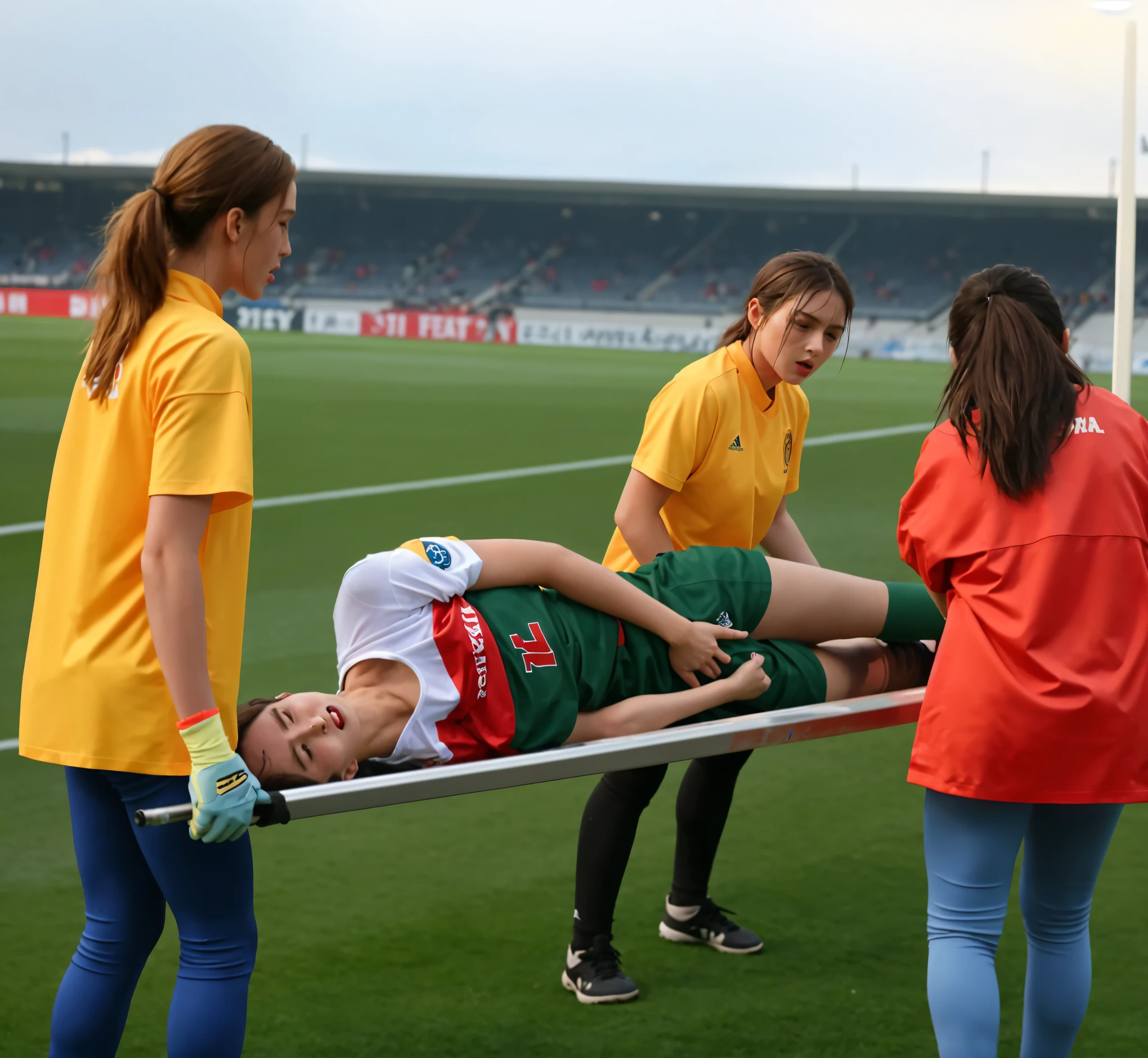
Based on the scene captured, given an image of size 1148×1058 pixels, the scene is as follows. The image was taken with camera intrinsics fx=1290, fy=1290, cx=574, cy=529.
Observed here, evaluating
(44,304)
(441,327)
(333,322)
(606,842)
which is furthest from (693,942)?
(44,304)

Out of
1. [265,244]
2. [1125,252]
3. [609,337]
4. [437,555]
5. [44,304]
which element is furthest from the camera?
[44,304]

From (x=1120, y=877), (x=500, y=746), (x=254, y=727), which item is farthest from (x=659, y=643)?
(x=1120, y=877)

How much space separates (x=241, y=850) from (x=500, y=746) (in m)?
0.78

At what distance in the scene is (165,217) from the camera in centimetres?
238

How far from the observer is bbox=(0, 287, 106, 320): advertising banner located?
46.5 meters

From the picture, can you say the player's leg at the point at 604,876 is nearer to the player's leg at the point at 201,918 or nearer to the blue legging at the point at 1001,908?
the blue legging at the point at 1001,908

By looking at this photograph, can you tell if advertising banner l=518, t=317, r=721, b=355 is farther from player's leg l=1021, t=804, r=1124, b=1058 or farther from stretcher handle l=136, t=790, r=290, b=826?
stretcher handle l=136, t=790, r=290, b=826

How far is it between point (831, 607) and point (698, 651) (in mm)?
432

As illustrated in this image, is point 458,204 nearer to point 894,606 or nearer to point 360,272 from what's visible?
point 360,272

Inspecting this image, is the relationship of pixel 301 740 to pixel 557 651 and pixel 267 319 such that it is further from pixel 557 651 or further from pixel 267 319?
pixel 267 319

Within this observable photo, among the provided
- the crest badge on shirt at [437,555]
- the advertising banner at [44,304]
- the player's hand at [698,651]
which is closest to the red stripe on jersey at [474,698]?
the crest badge on shirt at [437,555]

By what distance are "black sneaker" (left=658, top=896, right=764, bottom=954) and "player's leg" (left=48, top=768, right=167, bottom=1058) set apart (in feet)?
6.14

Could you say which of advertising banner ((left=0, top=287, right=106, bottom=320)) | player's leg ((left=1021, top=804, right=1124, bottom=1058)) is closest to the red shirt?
player's leg ((left=1021, top=804, right=1124, bottom=1058))

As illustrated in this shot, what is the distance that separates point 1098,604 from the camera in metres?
2.52
